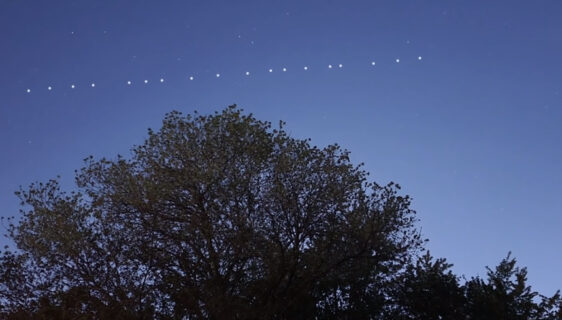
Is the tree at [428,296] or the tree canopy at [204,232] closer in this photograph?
the tree canopy at [204,232]

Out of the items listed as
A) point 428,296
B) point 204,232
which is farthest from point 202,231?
point 428,296

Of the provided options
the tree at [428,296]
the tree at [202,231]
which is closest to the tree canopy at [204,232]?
the tree at [202,231]

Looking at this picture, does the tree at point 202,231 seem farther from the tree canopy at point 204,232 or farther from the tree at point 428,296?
the tree at point 428,296

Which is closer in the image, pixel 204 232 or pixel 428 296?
pixel 204 232

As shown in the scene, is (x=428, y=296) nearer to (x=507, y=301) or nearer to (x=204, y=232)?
(x=507, y=301)

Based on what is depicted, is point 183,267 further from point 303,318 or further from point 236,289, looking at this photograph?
point 303,318

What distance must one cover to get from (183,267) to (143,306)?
246 centimetres

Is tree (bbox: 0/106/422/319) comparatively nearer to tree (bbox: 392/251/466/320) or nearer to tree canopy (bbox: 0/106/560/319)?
tree canopy (bbox: 0/106/560/319)

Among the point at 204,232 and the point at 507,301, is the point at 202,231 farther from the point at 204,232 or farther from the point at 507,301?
the point at 507,301

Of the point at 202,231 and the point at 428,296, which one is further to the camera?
the point at 428,296

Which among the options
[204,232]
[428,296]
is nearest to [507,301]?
[428,296]

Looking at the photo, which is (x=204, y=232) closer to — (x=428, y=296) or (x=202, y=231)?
(x=202, y=231)

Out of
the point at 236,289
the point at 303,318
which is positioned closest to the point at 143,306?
the point at 236,289

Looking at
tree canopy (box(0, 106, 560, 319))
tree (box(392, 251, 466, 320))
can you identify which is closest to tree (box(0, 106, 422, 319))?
tree canopy (box(0, 106, 560, 319))
